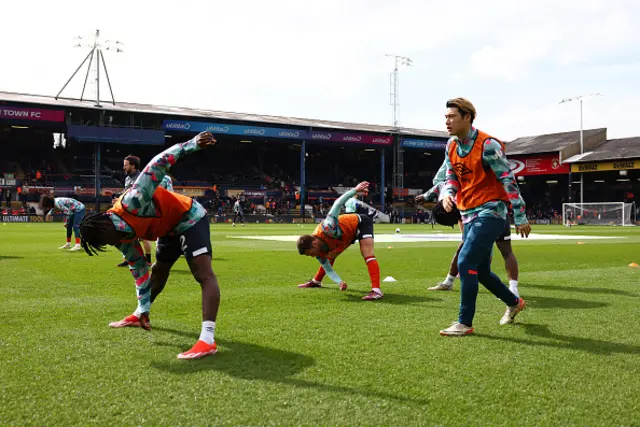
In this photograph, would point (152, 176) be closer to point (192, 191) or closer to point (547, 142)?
point (192, 191)

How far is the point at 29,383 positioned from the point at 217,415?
1326 mm

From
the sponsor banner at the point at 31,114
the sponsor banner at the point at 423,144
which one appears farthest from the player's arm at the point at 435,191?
the sponsor banner at the point at 423,144

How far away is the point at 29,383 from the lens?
3398mm

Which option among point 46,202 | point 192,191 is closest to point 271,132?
point 192,191

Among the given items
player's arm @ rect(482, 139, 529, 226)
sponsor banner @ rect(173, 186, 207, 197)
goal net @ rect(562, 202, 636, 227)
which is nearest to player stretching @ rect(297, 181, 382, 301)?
player's arm @ rect(482, 139, 529, 226)

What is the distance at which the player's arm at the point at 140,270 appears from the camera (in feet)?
15.9

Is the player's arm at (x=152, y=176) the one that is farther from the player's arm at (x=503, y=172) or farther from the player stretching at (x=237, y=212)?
the player stretching at (x=237, y=212)

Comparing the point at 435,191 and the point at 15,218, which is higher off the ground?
the point at 435,191

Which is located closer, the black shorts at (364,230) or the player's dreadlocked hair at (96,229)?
the player's dreadlocked hair at (96,229)

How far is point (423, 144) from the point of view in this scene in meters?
59.1

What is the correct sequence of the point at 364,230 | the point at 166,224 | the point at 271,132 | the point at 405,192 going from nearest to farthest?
the point at 166,224 → the point at 364,230 → the point at 271,132 → the point at 405,192

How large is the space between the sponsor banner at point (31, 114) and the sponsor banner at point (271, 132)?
802 cm

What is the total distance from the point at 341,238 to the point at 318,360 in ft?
10.6

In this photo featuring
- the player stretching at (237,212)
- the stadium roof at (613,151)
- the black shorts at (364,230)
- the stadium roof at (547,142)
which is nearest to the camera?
the black shorts at (364,230)
